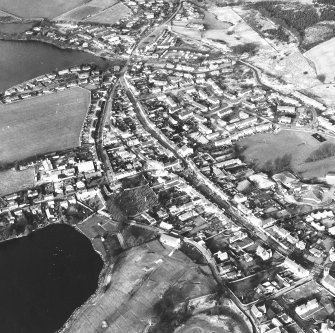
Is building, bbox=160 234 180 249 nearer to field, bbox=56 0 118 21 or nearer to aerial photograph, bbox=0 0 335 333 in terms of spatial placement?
aerial photograph, bbox=0 0 335 333

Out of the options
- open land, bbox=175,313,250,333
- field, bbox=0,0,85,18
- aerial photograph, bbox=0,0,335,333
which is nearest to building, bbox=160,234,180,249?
aerial photograph, bbox=0,0,335,333

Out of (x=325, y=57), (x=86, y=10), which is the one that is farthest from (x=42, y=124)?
(x=86, y=10)

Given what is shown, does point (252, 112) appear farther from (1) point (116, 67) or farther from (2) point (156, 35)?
(2) point (156, 35)

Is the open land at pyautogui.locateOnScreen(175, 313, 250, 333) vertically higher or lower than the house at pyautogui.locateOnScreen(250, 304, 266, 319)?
lower

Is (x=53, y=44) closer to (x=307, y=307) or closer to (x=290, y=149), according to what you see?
(x=290, y=149)

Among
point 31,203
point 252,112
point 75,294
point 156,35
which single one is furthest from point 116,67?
point 75,294
